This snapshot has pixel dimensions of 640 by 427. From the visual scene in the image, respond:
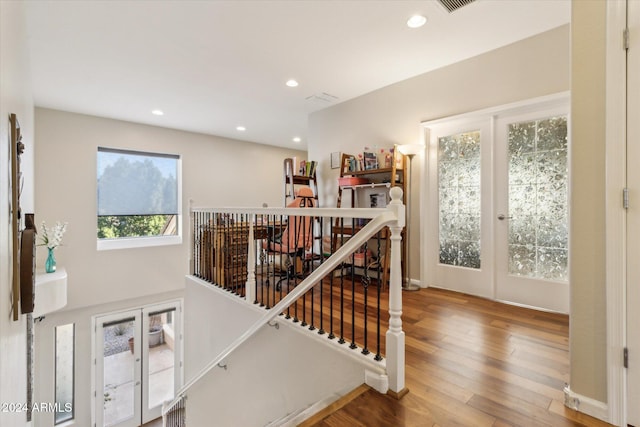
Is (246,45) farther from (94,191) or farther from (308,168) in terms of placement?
(94,191)

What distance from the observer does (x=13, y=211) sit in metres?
1.47

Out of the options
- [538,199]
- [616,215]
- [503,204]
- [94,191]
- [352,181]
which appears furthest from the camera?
[94,191]

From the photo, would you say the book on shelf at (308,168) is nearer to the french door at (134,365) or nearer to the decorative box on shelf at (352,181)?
the decorative box on shelf at (352,181)

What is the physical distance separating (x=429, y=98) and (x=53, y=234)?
17.9 feet

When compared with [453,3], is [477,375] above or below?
below

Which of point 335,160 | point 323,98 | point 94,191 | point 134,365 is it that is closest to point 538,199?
point 335,160

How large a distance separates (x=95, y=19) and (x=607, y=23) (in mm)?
3465

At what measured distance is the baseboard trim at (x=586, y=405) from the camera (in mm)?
1380

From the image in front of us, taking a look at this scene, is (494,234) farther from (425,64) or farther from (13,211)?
(13,211)

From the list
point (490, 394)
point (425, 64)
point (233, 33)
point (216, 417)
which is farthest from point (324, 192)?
point (490, 394)

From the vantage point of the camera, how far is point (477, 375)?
5.80 feet

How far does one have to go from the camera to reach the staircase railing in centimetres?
159

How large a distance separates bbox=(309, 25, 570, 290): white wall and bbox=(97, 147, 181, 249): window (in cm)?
295

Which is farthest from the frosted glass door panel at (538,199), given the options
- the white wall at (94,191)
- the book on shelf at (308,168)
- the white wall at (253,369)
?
the white wall at (94,191)
